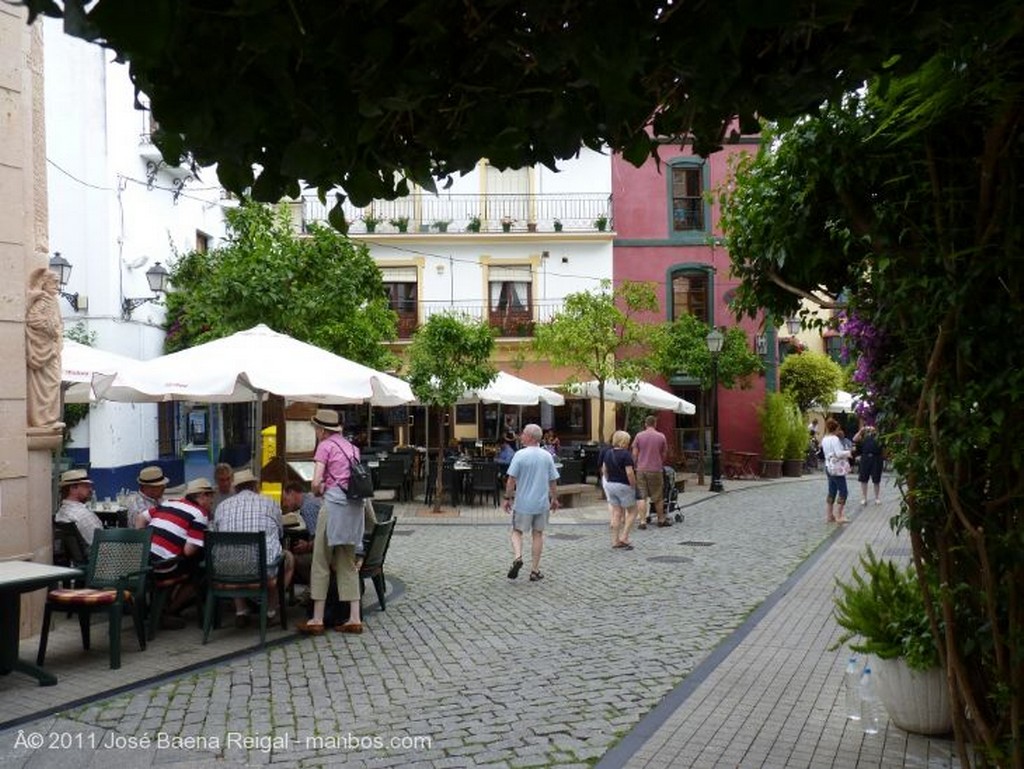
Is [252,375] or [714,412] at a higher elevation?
[252,375]

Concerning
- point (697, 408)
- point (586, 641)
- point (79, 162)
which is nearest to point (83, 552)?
point (586, 641)

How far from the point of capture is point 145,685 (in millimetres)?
5973

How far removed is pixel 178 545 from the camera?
23.6 feet

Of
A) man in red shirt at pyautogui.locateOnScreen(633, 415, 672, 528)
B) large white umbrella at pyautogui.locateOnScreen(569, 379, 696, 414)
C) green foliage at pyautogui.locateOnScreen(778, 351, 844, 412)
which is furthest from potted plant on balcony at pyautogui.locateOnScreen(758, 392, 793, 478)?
man in red shirt at pyautogui.locateOnScreen(633, 415, 672, 528)

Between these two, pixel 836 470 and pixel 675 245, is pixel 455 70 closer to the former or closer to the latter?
pixel 836 470

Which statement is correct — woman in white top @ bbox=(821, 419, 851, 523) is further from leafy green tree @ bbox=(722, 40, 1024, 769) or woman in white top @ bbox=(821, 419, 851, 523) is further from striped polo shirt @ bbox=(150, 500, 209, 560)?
leafy green tree @ bbox=(722, 40, 1024, 769)

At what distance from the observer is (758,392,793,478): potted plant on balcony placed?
26.1m

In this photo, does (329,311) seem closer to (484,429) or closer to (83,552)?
(83,552)

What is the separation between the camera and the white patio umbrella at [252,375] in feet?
26.2

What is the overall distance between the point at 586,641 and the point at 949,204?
4754 millimetres

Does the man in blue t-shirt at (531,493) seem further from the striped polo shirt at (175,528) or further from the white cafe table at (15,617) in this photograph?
the white cafe table at (15,617)

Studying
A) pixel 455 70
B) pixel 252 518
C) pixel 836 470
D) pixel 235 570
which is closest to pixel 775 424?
pixel 836 470

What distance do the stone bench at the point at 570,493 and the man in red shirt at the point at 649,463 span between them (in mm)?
3268

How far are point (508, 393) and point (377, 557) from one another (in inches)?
446
